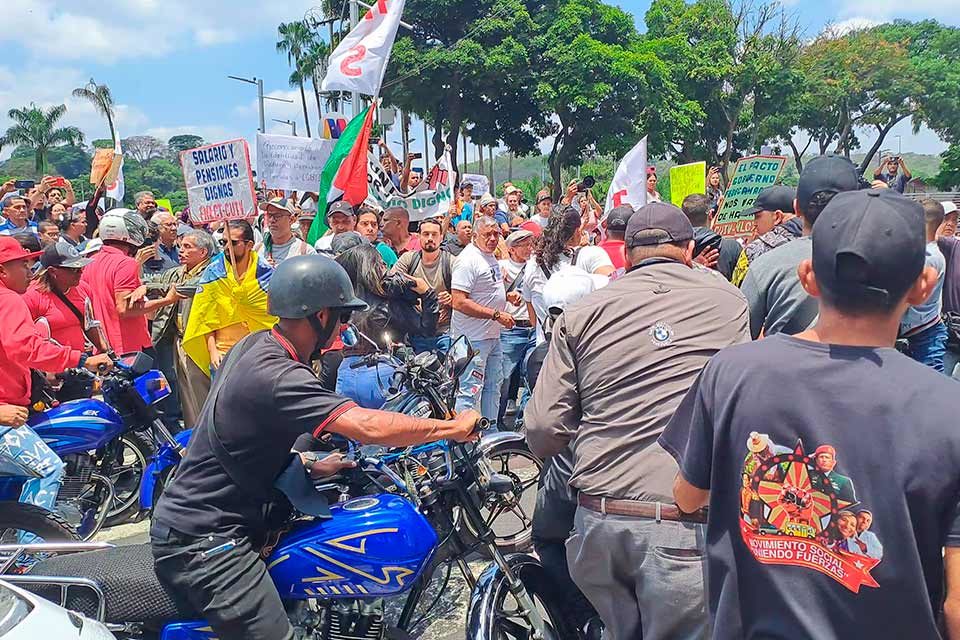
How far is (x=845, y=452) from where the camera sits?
56.0 inches

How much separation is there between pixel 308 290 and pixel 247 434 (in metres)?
0.51

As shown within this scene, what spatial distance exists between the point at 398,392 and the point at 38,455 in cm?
219

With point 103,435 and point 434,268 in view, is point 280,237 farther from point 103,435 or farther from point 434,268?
point 103,435

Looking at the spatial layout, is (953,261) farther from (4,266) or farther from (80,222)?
(80,222)

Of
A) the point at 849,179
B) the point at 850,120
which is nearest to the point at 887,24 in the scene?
the point at 850,120

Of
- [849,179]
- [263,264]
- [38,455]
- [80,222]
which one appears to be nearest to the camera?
[849,179]

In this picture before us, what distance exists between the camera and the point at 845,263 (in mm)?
1482

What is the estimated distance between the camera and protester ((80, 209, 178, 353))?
221 inches

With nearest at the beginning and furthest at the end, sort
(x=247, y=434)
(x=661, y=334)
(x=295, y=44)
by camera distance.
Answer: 1. (x=661, y=334)
2. (x=247, y=434)
3. (x=295, y=44)

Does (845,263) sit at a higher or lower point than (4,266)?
higher

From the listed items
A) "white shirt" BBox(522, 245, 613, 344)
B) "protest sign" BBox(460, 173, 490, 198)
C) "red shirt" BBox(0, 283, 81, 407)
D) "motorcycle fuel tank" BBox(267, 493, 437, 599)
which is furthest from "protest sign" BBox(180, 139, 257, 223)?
"protest sign" BBox(460, 173, 490, 198)

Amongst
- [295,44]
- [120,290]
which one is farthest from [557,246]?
[295,44]

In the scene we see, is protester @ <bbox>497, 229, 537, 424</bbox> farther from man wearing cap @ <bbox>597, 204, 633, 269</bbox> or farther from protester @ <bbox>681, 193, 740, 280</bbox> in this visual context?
protester @ <bbox>681, 193, 740, 280</bbox>

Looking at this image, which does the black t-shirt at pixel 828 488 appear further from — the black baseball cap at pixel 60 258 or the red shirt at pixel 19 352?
the black baseball cap at pixel 60 258
